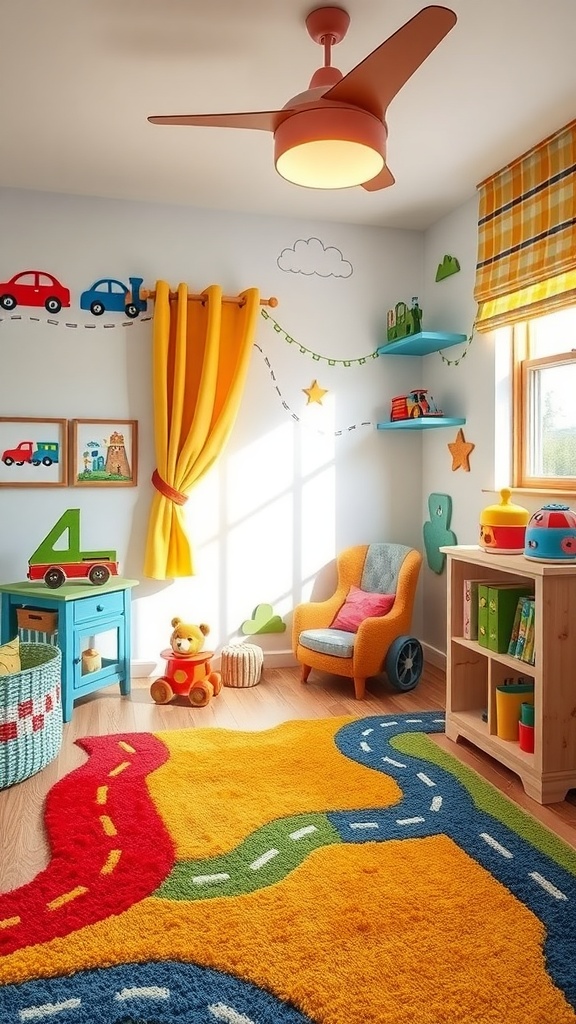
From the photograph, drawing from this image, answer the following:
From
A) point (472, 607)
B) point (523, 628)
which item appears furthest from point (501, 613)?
point (472, 607)

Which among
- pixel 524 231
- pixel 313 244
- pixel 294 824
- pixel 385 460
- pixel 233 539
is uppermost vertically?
pixel 313 244

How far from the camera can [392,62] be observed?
1.81 m

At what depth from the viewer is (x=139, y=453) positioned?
398cm

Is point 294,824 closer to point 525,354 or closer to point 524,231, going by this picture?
point 525,354

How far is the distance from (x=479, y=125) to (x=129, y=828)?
298 centimetres

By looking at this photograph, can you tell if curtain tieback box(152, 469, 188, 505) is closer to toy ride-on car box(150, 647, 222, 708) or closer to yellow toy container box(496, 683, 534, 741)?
toy ride-on car box(150, 647, 222, 708)

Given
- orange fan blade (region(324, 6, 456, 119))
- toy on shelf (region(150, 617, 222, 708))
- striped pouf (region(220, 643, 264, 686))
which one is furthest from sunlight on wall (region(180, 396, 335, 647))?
orange fan blade (region(324, 6, 456, 119))

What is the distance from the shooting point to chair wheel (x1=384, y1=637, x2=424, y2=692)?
12.1ft

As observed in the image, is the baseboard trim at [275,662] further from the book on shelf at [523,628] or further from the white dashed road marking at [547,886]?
the white dashed road marking at [547,886]

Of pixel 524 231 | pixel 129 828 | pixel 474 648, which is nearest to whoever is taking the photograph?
pixel 129 828

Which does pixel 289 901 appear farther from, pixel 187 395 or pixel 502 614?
pixel 187 395

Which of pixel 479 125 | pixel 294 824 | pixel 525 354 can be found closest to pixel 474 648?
pixel 294 824

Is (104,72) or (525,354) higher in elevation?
(104,72)

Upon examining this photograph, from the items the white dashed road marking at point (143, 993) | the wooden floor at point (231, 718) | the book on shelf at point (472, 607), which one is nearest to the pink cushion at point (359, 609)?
the wooden floor at point (231, 718)
